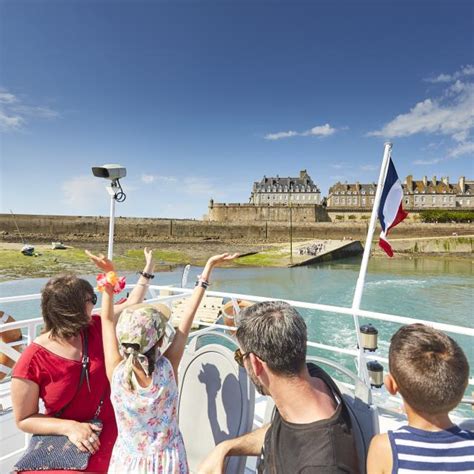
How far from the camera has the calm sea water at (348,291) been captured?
31.6 ft

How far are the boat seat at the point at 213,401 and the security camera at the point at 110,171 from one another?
186 centimetres

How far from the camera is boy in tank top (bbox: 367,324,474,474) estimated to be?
1011mm

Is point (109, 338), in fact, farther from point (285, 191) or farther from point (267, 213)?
point (285, 191)

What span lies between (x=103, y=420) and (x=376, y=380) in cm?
249

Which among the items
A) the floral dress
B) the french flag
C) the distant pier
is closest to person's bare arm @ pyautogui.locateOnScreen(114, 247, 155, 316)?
the floral dress

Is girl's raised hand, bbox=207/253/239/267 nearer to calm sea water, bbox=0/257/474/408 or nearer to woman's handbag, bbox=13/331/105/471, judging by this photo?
woman's handbag, bbox=13/331/105/471

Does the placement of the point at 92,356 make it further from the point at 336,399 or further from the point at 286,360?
the point at 336,399

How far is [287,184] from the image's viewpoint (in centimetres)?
7275

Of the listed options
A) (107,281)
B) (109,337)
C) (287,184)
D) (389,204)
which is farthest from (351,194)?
(109,337)

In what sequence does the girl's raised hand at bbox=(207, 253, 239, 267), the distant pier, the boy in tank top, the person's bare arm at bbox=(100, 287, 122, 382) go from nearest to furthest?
A: the boy in tank top → the person's bare arm at bbox=(100, 287, 122, 382) → the girl's raised hand at bbox=(207, 253, 239, 267) → the distant pier

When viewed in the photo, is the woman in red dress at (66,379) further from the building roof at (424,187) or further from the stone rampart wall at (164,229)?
the building roof at (424,187)

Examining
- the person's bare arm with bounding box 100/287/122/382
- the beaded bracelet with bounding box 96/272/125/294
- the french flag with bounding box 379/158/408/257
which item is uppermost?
the french flag with bounding box 379/158/408/257

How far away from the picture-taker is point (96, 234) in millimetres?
50656

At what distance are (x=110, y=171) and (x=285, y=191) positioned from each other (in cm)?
7009
